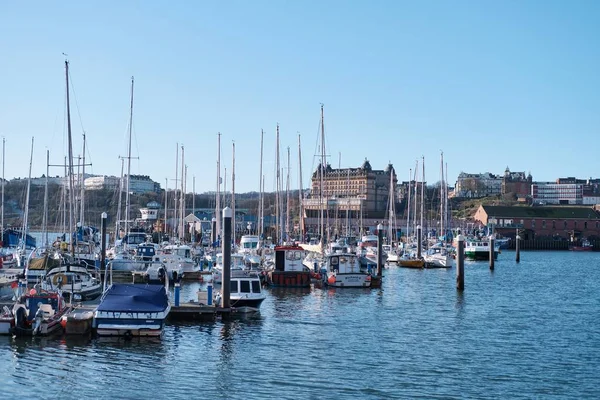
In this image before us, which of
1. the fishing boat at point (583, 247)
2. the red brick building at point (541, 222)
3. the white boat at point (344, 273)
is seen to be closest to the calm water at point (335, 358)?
the white boat at point (344, 273)

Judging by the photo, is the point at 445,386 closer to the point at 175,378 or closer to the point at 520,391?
the point at 520,391

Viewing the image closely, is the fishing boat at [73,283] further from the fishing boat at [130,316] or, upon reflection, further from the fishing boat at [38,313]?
the fishing boat at [130,316]

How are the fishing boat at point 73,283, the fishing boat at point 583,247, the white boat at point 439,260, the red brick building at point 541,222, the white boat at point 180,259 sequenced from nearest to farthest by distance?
the fishing boat at point 73,283, the white boat at point 180,259, the white boat at point 439,260, the fishing boat at point 583,247, the red brick building at point 541,222

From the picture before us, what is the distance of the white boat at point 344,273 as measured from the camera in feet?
203

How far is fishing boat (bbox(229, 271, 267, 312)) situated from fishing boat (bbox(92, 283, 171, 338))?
8.55m

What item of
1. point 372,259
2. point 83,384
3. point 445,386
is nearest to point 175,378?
point 83,384

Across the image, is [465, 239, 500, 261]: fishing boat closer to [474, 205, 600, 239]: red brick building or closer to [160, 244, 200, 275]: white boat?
[160, 244, 200, 275]: white boat

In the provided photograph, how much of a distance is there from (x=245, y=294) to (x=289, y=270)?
1816 centimetres

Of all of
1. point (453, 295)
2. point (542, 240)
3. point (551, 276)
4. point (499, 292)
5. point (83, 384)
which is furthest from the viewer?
point (542, 240)

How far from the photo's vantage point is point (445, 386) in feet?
93.6

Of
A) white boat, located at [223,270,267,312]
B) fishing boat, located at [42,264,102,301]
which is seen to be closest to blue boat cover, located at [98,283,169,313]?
fishing boat, located at [42,264,102,301]

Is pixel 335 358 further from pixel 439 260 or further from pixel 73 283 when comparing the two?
pixel 439 260

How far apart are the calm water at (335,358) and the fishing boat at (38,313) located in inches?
26.8

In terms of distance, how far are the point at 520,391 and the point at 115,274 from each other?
38816mm
